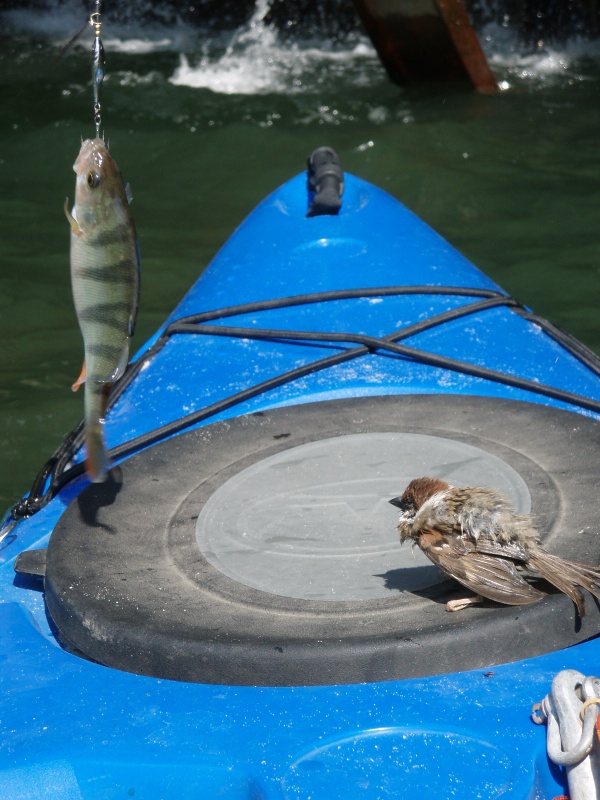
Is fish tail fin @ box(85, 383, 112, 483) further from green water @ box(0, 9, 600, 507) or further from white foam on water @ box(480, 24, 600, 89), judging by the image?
white foam on water @ box(480, 24, 600, 89)

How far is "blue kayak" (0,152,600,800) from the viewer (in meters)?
1.59

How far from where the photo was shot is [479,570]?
1685 mm

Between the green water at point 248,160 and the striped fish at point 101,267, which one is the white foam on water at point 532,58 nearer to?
the green water at point 248,160

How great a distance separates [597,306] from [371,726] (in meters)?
3.64

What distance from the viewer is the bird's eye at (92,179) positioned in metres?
1.61

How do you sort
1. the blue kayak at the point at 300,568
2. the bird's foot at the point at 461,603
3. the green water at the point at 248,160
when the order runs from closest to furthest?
the blue kayak at the point at 300,568, the bird's foot at the point at 461,603, the green water at the point at 248,160

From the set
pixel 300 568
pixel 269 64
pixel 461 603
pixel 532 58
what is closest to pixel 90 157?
pixel 300 568

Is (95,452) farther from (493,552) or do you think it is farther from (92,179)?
(493,552)

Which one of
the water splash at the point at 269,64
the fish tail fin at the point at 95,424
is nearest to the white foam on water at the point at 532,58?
the water splash at the point at 269,64

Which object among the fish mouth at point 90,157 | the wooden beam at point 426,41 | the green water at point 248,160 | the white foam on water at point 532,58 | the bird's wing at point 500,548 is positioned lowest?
the green water at point 248,160

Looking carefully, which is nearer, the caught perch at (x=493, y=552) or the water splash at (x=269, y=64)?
the caught perch at (x=493, y=552)

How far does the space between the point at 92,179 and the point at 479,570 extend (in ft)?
2.86

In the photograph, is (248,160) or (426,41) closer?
(248,160)

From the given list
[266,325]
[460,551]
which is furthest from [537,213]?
[460,551]
